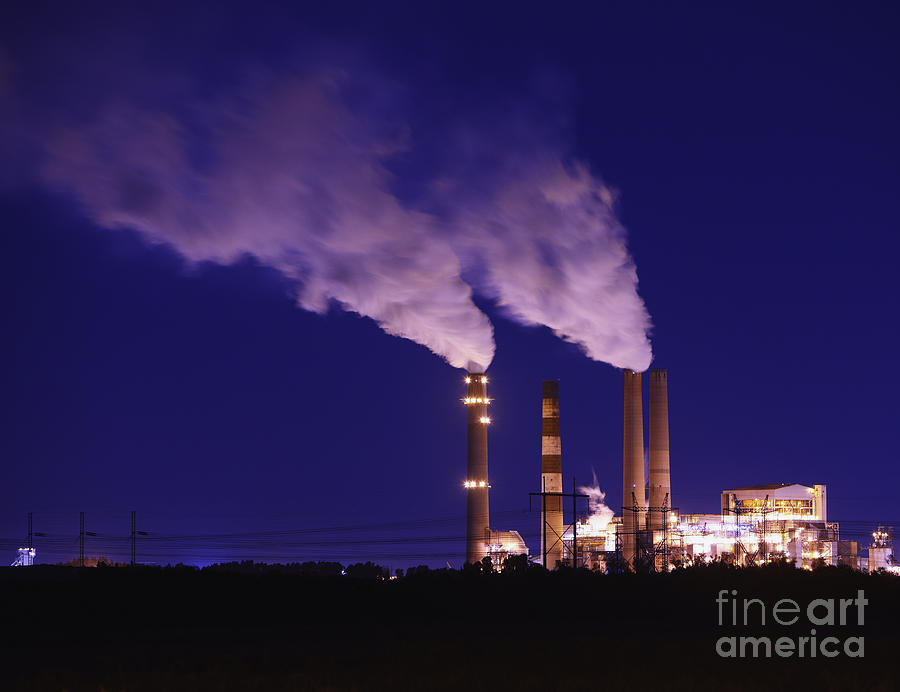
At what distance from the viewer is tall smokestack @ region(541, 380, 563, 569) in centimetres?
7844

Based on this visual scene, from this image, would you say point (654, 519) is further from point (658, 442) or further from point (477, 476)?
point (477, 476)

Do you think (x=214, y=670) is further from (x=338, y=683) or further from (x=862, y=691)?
(x=862, y=691)

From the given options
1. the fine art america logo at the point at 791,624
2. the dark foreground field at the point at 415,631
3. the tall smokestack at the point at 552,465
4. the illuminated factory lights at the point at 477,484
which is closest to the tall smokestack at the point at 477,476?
the illuminated factory lights at the point at 477,484

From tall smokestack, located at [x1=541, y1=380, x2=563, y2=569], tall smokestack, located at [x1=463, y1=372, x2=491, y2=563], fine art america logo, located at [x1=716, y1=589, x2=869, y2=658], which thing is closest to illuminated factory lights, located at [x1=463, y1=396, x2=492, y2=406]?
tall smokestack, located at [x1=463, y1=372, x2=491, y2=563]

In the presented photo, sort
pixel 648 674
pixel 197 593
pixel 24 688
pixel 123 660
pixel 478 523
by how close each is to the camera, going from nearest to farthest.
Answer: pixel 24 688
pixel 648 674
pixel 123 660
pixel 197 593
pixel 478 523

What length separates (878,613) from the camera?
116 ft

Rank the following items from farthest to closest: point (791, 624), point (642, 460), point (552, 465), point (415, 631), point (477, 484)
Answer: point (642, 460) → point (552, 465) → point (477, 484) → point (415, 631) → point (791, 624)

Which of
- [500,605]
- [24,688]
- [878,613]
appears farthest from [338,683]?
[878,613]

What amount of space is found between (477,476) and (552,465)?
19.5 ft

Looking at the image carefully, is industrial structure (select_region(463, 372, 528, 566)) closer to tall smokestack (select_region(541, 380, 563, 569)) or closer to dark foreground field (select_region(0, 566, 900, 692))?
tall smokestack (select_region(541, 380, 563, 569))

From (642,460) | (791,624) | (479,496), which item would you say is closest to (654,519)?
(642,460)

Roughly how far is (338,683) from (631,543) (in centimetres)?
6614

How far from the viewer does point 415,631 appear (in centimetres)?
3044

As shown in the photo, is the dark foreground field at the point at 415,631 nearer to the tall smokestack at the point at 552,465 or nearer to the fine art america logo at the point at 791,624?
the fine art america logo at the point at 791,624
